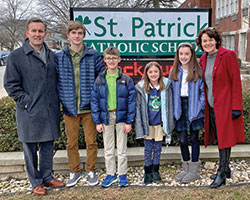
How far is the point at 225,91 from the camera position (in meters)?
2.82

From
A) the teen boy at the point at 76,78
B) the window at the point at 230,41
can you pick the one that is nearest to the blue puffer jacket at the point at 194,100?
the teen boy at the point at 76,78

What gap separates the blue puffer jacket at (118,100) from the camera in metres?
2.87

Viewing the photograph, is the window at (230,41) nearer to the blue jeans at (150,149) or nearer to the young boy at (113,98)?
the blue jeans at (150,149)

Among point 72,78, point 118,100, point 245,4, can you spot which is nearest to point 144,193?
point 118,100

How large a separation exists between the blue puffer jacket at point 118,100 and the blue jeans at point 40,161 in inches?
26.4

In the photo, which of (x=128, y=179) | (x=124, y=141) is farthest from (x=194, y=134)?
(x=128, y=179)

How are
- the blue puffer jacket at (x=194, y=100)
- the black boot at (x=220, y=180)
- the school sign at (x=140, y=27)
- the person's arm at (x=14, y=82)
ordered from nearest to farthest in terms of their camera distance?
1. the person's arm at (x=14, y=82)
2. the blue puffer jacket at (x=194, y=100)
3. the black boot at (x=220, y=180)
4. the school sign at (x=140, y=27)

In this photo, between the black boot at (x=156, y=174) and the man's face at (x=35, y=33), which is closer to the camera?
the man's face at (x=35, y=33)

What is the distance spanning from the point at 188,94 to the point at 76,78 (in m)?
1.26

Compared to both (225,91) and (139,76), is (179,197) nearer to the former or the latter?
(225,91)

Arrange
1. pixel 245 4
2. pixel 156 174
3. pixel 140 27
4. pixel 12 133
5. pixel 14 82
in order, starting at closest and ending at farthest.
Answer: pixel 14 82
pixel 156 174
pixel 12 133
pixel 140 27
pixel 245 4

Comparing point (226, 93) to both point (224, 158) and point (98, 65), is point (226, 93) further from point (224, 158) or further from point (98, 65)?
point (98, 65)

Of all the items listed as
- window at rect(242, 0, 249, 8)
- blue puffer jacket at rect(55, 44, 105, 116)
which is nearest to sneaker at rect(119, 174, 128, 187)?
blue puffer jacket at rect(55, 44, 105, 116)

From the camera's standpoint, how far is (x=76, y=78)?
2953 millimetres
